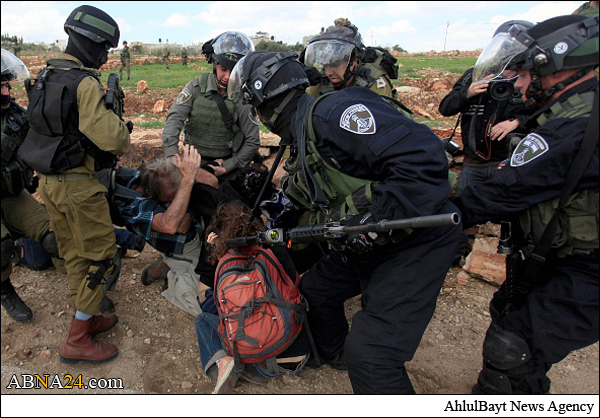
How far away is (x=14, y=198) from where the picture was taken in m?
3.79

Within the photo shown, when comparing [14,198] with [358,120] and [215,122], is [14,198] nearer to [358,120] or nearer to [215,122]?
[215,122]

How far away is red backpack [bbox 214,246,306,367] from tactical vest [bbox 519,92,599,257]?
4.87ft

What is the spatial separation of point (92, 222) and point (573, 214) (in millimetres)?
3017

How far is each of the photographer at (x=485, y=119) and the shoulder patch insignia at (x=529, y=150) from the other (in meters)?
1.52

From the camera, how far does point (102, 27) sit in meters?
3.01

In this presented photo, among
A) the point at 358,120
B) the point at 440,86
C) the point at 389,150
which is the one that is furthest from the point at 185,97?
the point at 440,86

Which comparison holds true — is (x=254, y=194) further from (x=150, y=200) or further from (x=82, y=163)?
(x=82, y=163)

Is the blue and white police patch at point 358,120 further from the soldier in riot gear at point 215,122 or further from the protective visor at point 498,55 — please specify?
the soldier in riot gear at point 215,122

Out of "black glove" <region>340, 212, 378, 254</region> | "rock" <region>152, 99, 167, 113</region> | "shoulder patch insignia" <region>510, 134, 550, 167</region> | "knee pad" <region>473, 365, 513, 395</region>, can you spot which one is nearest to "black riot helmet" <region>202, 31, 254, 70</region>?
"black glove" <region>340, 212, 378, 254</region>

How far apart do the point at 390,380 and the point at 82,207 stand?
239 centimetres

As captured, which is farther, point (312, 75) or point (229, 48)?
point (229, 48)

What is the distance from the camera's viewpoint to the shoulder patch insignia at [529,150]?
191cm

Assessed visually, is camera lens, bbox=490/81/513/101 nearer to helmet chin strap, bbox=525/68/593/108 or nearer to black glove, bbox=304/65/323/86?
helmet chin strap, bbox=525/68/593/108

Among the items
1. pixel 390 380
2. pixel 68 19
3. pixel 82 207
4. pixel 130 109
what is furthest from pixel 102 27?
pixel 130 109
